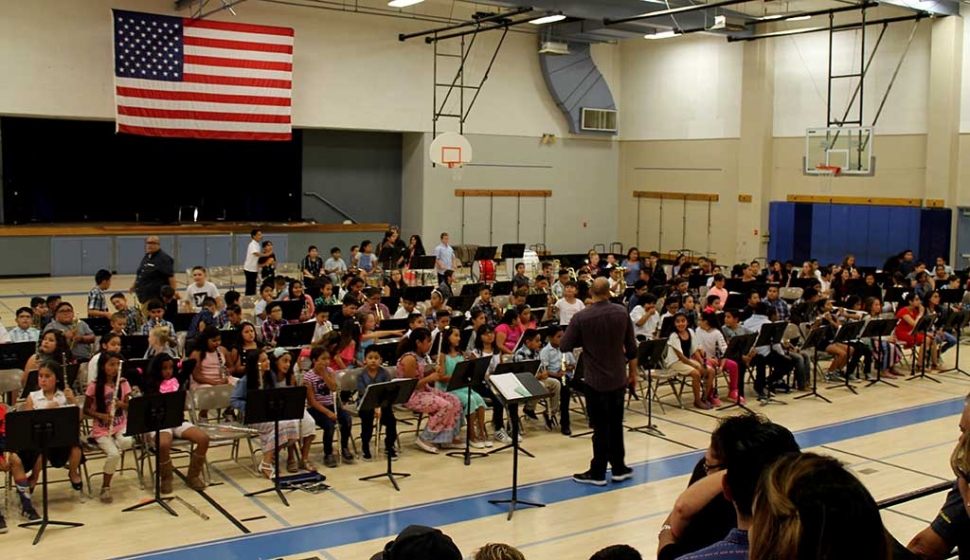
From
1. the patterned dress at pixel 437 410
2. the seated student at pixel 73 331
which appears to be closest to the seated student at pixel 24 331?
the seated student at pixel 73 331

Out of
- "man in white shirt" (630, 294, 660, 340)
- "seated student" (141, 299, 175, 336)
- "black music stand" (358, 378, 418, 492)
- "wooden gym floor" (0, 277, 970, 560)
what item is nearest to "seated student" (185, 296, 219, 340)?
"seated student" (141, 299, 175, 336)

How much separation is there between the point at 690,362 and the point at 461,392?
354 centimetres

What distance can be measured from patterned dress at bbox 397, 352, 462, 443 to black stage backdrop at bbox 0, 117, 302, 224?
17252mm

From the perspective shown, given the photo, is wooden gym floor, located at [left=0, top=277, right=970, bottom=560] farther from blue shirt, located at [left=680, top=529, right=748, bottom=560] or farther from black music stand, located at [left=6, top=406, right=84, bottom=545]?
blue shirt, located at [left=680, top=529, right=748, bottom=560]

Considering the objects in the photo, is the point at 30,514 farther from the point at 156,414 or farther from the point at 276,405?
the point at 276,405

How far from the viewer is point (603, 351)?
905 cm

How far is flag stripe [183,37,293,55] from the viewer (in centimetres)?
2242

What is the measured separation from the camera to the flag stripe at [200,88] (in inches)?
853

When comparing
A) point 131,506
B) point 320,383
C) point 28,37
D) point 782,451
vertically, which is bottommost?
point 131,506

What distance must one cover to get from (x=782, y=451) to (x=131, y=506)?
23.3 feet

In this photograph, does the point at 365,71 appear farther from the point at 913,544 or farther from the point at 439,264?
the point at 913,544

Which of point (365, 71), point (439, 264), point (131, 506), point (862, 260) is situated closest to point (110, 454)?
point (131, 506)

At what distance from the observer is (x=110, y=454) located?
8.77m

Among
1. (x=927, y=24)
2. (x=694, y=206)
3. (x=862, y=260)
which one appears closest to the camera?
(x=927, y=24)
